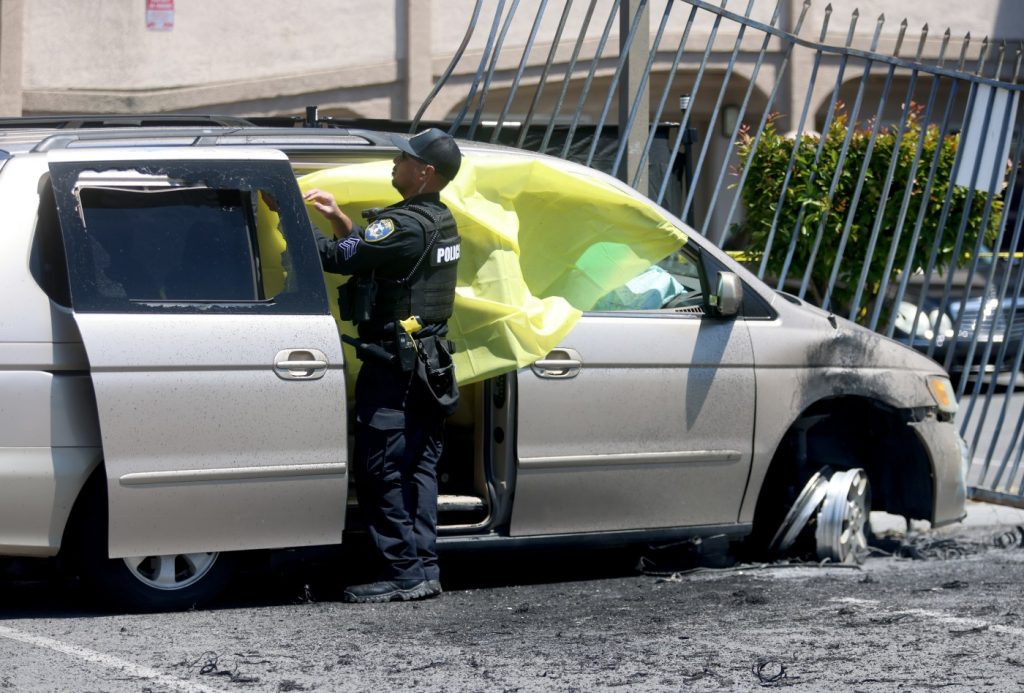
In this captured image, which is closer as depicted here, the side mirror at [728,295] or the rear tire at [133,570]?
the rear tire at [133,570]

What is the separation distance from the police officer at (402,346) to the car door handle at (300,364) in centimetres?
24

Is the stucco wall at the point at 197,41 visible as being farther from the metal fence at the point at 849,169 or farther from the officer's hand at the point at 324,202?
the officer's hand at the point at 324,202

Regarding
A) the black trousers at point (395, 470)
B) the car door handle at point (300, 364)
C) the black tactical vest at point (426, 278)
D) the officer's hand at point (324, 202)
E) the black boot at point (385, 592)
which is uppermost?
the officer's hand at point (324, 202)

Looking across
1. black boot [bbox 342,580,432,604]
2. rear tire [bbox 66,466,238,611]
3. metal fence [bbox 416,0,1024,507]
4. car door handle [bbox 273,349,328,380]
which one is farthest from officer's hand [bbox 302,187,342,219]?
metal fence [bbox 416,0,1024,507]

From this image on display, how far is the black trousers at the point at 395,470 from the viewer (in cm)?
560

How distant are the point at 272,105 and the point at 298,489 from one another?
12.6m

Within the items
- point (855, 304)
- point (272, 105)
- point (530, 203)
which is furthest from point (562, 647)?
point (272, 105)

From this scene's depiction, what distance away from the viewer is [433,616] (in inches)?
215

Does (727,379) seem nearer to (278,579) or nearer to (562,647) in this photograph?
(562,647)

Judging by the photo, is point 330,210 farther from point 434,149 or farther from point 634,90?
point 634,90

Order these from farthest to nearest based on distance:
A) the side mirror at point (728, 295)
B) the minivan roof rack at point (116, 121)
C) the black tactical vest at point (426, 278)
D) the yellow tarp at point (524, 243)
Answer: the minivan roof rack at point (116, 121) < the side mirror at point (728, 295) < the yellow tarp at point (524, 243) < the black tactical vest at point (426, 278)

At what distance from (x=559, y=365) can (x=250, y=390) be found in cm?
119

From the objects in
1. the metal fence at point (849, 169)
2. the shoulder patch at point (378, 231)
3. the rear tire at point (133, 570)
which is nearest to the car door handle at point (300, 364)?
the shoulder patch at point (378, 231)

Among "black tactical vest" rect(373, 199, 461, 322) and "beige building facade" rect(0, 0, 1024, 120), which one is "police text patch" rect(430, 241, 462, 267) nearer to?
"black tactical vest" rect(373, 199, 461, 322)
